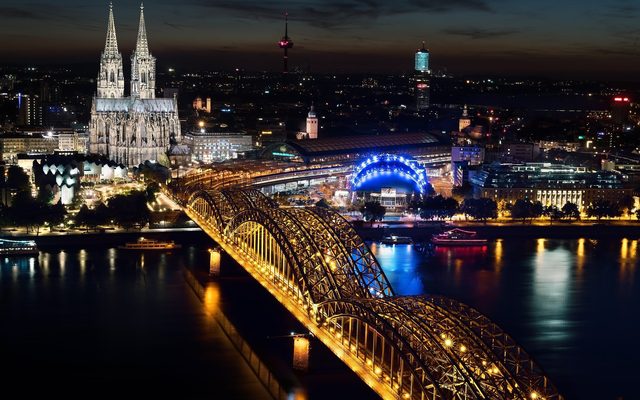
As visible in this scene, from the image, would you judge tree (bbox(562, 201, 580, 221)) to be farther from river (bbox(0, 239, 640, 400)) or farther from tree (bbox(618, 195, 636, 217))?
river (bbox(0, 239, 640, 400))

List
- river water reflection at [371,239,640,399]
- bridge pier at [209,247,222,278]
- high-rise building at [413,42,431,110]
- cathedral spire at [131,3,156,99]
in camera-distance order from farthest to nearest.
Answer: high-rise building at [413,42,431,110], cathedral spire at [131,3,156,99], bridge pier at [209,247,222,278], river water reflection at [371,239,640,399]

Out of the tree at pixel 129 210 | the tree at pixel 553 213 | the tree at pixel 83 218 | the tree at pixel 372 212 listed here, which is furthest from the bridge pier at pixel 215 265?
the tree at pixel 553 213

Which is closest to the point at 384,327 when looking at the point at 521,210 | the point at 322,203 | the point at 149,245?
the point at 149,245

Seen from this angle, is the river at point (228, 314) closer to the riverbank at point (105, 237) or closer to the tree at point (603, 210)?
the riverbank at point (105, 237)

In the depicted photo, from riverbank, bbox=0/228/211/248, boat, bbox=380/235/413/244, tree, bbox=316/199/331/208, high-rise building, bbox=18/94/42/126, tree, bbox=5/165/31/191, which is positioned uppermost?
high-rise building, bbox=18/94/42/126

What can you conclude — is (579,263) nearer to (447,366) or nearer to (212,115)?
(447,366)

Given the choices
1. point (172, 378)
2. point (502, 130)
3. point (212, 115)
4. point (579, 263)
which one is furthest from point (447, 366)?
point (212, 115)

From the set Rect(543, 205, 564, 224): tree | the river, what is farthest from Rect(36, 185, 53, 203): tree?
Rect(543, 205, 564, 224): tree
